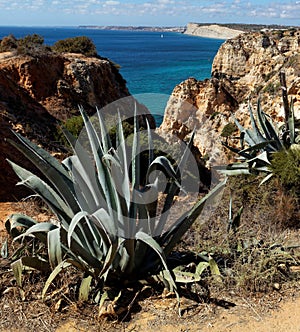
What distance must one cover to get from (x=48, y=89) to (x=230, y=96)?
30.0ft

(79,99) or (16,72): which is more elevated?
(16,72)

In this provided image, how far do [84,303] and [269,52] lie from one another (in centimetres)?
3077

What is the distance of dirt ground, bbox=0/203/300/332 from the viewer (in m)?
2.42

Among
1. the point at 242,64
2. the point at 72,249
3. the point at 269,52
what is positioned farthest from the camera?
the point at 242,64

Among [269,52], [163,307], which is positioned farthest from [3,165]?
[269,52]

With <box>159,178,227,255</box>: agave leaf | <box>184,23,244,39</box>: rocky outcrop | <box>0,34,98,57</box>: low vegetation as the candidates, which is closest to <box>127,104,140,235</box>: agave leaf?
<box>159,178,227,255</box>: agave leaf

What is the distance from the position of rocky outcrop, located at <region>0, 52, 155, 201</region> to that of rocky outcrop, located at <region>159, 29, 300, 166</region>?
2.99m

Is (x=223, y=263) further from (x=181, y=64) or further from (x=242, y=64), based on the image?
(x=181, y=64)

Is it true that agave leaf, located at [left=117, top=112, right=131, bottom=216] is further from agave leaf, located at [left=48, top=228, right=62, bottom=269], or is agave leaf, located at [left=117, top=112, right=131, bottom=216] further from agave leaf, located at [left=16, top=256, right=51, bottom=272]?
agave leaf, located at [left=16, top=256, right=51, bottom=272]

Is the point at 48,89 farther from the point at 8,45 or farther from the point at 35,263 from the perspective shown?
the point at 35,263

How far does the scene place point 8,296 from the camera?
268cm

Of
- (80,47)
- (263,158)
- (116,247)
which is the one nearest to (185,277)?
(116,247)

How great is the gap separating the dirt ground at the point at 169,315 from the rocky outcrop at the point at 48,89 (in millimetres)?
6346

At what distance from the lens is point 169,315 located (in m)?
2.51
